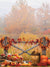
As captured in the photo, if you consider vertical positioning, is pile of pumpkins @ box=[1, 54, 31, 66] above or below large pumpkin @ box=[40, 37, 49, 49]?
below

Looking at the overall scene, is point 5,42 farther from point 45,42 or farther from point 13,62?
point 45,42

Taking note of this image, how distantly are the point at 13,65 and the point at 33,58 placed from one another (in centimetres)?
60

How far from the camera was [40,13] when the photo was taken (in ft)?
36.9

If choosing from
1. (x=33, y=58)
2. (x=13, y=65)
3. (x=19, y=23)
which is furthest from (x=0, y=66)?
(x=19, y=23)

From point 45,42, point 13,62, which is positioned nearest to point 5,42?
point 13,62

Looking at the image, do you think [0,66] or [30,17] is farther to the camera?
[30,17]

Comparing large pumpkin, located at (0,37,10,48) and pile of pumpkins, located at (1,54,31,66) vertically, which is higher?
large pumpkin, located at (0,37,10,48)

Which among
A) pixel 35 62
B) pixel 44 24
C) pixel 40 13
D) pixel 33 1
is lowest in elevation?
pixel 35 62

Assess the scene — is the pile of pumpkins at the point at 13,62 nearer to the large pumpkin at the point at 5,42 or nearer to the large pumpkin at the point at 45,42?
the large pumpkin at the point at 5,42

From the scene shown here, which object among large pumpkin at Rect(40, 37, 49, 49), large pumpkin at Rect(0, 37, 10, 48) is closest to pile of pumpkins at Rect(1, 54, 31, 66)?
large pumpkin at Rect(0, 37, 10, 48)

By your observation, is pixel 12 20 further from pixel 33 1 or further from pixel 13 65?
pixel 13 65

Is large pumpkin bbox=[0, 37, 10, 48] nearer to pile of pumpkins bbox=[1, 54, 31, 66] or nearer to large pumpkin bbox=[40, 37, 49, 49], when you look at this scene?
pile of pumpkins bbox=[1, 54, 31, 66]

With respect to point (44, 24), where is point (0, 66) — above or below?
below

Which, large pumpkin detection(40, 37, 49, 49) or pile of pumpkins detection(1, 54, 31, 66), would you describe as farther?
large pumpkin detection(40, 37, 49, 49)
